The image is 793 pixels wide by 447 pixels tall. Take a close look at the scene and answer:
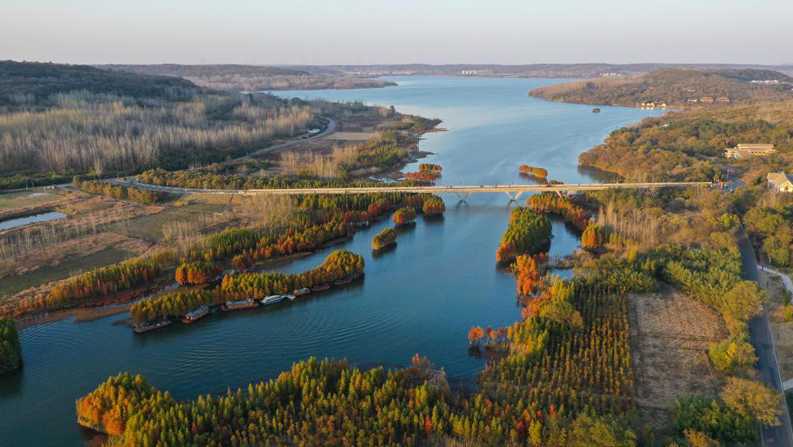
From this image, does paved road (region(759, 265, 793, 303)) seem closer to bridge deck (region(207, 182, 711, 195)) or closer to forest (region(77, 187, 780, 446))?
forest (region(77, 187, 780, 446))

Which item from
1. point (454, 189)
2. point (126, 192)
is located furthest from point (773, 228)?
point (126, 192)

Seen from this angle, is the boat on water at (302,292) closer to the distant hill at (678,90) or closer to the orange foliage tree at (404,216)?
the orange foliage tree at (404,216)

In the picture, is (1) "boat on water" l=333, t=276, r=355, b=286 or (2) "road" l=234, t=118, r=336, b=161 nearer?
(1) "boat on water" l=333, t=276, r=355, b=286

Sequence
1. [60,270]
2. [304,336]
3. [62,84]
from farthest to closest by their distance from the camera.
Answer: [62,84], [60,270], [304,336]

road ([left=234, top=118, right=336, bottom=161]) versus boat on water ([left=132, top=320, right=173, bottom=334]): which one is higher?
road ([left=234, top=118, right=336, bottom=161])

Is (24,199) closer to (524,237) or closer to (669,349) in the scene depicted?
(524,237)

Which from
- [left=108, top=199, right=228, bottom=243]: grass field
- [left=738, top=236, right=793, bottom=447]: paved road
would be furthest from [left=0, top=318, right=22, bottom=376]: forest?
[left=738, top=236, right=793, bottom=447]: paved road

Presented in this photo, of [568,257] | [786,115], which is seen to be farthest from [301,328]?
[786,115]

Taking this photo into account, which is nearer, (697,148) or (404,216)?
(404,216)
